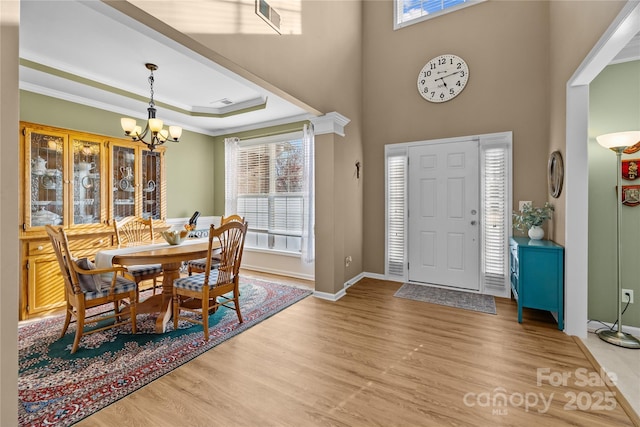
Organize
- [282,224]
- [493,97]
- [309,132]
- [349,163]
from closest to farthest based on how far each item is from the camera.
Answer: [493,97]
[349,163]
[309,132]
[282,224]

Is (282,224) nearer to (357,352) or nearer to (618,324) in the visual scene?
(357,352)

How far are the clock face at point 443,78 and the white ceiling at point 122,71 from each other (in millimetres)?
1891

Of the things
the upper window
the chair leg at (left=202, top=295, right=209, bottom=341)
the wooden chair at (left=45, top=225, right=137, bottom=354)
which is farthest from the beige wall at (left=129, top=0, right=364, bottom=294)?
the wooden chair at (left=45, top=225, right=137, bottom=354)

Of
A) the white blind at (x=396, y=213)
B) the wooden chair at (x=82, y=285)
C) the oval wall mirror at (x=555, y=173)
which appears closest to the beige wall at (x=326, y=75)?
the white blind at (x=396, y=213)

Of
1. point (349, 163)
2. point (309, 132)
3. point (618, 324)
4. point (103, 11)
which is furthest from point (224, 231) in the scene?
point (618, 324)

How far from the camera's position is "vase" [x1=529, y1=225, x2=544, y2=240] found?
3156 millimetres

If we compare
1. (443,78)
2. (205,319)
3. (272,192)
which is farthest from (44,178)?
(443,78)

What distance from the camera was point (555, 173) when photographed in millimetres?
3047

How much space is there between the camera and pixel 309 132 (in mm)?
4516

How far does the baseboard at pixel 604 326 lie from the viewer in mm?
2641

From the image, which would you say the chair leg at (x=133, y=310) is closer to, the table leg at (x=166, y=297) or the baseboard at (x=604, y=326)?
the table leg at (x=166, y=297)

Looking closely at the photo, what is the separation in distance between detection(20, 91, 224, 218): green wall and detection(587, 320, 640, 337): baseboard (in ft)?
18.5

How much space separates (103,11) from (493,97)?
421cm

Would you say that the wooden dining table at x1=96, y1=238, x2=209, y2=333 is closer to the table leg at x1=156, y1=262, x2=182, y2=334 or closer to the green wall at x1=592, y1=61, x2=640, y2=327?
the table leg at x1=156, y1=262, x2=182, y2=334
